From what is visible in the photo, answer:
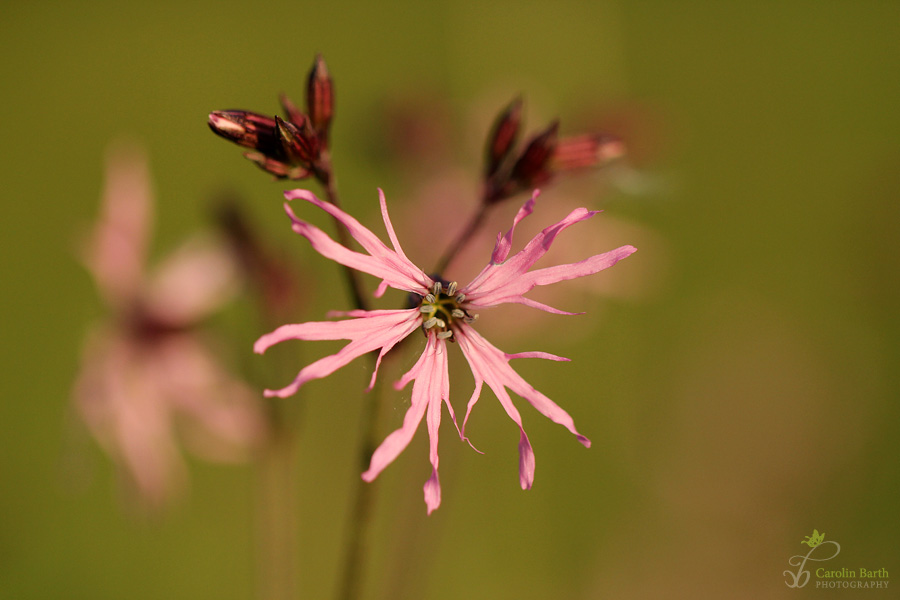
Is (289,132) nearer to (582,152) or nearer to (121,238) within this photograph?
(582,152)

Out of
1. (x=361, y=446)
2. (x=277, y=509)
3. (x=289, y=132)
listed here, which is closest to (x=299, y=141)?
(x=289, y=132)

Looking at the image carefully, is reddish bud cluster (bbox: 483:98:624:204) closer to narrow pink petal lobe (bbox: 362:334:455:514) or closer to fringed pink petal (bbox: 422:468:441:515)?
narrow pink petal lobe (bbox: 362:334:455:514)

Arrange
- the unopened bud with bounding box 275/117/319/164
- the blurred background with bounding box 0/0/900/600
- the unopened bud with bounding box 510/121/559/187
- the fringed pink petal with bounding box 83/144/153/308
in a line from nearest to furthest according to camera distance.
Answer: the unopened bud with bounding box 275/117/319/164 < the unopened bud with bounding box 510/121/559/187 < the fringed pink petal with bounding box 83/144/153/308 < the blurred background with bounding box 0/0/900/600

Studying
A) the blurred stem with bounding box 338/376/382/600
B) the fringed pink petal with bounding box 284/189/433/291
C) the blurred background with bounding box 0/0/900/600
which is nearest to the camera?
the fringed pink petal with bounding box 284/189/433/291

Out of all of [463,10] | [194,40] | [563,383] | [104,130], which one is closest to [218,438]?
[563,383]

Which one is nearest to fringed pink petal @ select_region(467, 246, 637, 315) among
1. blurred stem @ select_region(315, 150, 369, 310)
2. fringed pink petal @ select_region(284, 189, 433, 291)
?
fringed pink petal @ select_region(284, 189, 433, 291)

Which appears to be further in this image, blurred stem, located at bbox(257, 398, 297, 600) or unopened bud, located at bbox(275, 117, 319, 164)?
blurred stem, located at bbox(257, 398, 297, 600)
